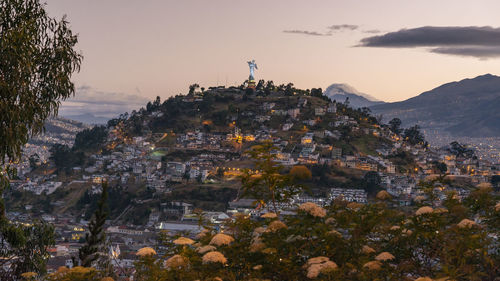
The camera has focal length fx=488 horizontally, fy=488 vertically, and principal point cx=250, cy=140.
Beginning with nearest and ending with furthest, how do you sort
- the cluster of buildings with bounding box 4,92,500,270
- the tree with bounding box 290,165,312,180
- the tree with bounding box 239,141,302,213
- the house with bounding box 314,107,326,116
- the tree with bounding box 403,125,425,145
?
the tree with bounding box 290,165,312,180 → the tree with bounding box 239,141,302,213 → the cluster of buildings with bounding box 4,92,500,270 → the house with bounding box 314,107,326,116 → the tree with bounding box 403,125,425,145

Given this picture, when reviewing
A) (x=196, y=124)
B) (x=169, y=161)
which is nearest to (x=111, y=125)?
(x=196, y=124)

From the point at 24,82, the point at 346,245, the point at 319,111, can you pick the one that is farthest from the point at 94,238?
the point at 319,111

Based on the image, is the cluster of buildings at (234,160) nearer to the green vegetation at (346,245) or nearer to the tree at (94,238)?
the tree at (94,238)

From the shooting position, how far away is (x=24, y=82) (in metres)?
7.32

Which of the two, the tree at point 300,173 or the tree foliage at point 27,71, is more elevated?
the tree foliage at point 27,71

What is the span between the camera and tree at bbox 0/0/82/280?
702 centimetres

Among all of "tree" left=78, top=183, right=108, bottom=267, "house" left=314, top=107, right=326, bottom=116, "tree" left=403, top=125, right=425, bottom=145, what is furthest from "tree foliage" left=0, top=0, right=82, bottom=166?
"tree" left=403, top=125, right=425, bottom=145

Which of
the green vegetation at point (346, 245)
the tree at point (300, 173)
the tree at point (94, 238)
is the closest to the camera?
the green vegetation at point (346, 245)

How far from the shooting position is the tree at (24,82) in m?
7.02

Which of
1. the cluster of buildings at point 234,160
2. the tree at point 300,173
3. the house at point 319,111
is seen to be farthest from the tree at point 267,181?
the house at point 319,111

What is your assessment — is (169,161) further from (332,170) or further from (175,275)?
(175,275)

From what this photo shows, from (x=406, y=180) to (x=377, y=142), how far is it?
21.2m

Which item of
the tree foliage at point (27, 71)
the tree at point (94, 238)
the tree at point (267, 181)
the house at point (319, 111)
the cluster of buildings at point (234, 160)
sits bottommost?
the cluster of buildings at point (234, 160)

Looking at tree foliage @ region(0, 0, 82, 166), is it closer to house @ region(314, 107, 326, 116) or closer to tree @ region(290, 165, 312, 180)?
tree @ region(290, 165, 312, 180)
